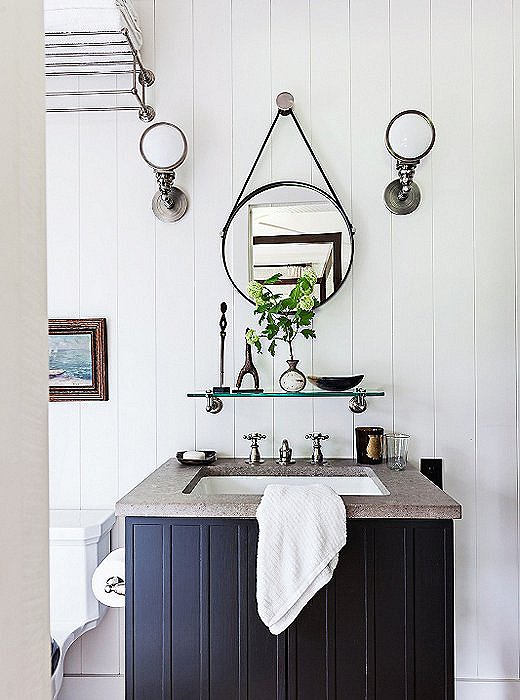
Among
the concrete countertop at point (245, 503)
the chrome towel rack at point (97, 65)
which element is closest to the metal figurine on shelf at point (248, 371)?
the concrete countertop at point (245, 503)

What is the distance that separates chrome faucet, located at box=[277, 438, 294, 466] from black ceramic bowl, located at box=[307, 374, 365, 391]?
0.72 feet

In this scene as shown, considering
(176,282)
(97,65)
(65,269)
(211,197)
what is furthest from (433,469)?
(97,65)

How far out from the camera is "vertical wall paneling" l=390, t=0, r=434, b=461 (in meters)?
2.58

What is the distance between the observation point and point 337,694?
188 centimetres

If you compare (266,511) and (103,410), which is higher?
(103,410)

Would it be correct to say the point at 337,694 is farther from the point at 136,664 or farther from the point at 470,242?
the point at 470,242

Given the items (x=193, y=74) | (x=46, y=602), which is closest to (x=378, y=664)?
(x=46, y=602)

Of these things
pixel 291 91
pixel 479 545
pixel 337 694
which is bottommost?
pixel 337 694

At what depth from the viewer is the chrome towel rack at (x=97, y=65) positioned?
2.37 meters

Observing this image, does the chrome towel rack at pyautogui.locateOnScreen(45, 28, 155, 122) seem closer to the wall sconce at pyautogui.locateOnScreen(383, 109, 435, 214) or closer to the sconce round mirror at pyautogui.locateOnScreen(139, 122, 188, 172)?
the sconce round mirror at pyautogui.locateOnScreen(139, 122, 188, 172)

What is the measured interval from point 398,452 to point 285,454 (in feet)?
1.15

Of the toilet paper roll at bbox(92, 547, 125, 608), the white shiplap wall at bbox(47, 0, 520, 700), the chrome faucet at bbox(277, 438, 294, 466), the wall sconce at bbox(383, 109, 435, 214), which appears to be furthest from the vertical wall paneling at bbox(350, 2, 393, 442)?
the toilet paper roll at bbox(92, 547, 125, 608)

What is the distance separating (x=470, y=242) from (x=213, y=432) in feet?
3.48

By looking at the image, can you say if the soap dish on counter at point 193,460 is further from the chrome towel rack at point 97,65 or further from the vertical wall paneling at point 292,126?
the chrome towel rack at point 97,65
